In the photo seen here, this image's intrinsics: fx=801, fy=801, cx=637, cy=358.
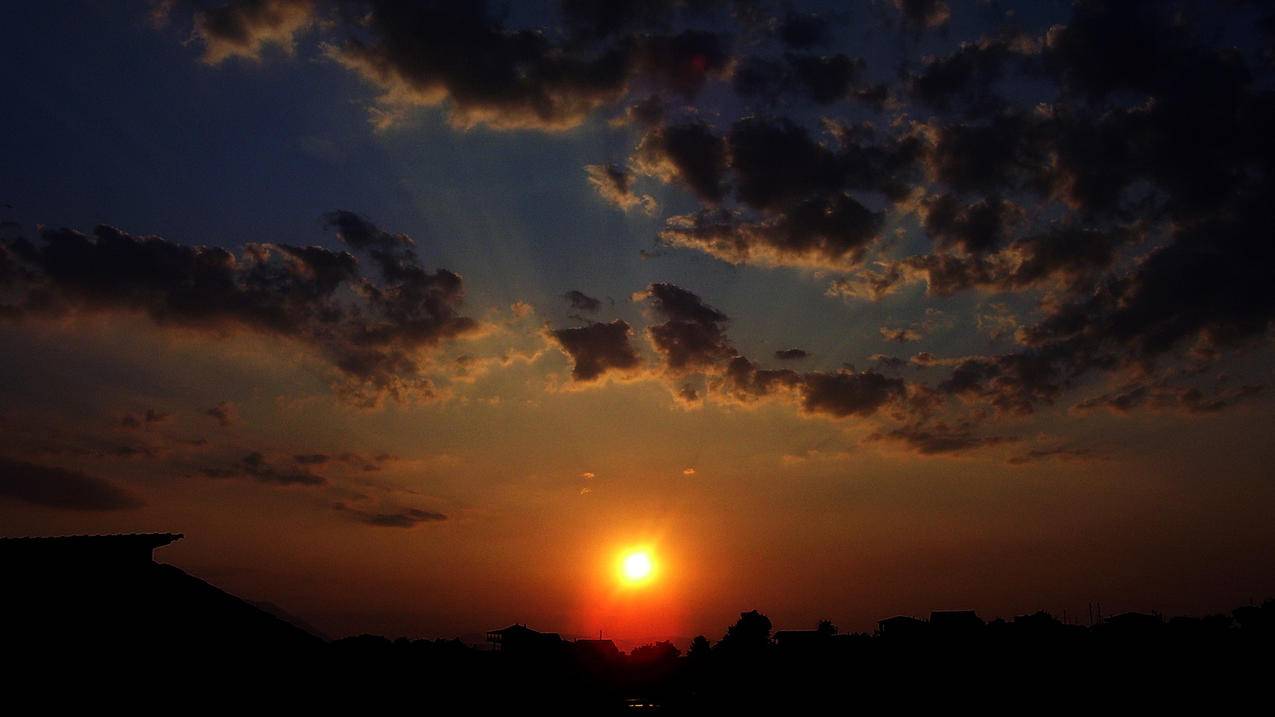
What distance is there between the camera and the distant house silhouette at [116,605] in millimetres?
22453

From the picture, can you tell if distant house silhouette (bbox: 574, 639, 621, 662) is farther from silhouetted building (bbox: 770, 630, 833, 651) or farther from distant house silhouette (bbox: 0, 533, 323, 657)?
distant house silhouette (bbox: 0, 533, 323, 657)

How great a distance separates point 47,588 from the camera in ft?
75.8

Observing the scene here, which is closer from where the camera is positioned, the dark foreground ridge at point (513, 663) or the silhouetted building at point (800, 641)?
the dark foreground ridge at point (513, 663)

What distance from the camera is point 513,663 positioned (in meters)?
48.4

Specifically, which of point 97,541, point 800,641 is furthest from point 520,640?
point 97,541

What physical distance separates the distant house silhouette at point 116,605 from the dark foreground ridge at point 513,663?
4cm

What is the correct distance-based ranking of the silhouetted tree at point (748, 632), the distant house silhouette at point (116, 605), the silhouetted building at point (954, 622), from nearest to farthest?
1. the distant house silhouette at point (116, 605)
2. the silhouetted building at point (954, 622)
3. the silhouetted tree at point (748, 632)

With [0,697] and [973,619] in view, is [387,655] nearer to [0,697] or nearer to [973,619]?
[0,697]

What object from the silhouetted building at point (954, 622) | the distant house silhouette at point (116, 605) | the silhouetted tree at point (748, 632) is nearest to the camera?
the distant house silhouette at point (116, 605)

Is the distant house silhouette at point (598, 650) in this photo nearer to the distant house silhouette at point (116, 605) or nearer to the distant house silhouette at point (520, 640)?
the distant house silhouette at point (520, 640)

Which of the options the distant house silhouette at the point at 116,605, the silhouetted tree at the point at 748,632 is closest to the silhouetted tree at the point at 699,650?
the silhouetted tree at the point at 748,632

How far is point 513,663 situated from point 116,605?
28.0m

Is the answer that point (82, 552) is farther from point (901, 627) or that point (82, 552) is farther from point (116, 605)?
point (901, 627)

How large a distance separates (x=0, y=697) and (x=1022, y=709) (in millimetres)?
51529
